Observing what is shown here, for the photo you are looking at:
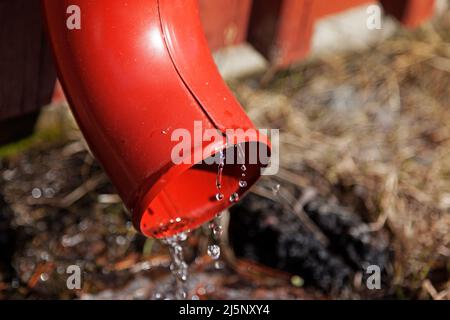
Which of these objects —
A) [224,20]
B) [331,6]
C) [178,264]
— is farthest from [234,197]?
[331,6]

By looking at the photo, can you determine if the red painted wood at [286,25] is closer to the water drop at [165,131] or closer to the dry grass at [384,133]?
the dry grass at [384,133]

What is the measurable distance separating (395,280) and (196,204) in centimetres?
66

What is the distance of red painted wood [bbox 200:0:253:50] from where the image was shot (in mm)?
2299

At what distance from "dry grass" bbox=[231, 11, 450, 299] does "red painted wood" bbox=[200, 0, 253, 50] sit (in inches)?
8.4

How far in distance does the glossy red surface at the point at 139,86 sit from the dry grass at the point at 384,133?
80 centimetres

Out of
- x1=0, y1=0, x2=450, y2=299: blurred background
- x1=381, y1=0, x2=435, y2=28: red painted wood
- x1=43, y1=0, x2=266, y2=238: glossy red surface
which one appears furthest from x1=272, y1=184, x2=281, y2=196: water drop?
x1=381, y1=0, x2=435, y2=28: red painted wood

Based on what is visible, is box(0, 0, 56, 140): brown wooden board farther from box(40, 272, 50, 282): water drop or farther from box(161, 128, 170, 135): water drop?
box(161, 128, 170, 135): water drop

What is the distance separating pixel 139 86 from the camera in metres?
1.50

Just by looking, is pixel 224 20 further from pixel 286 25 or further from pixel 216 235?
pixel 216 235

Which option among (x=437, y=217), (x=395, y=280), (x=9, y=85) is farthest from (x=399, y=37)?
(x=9, y=85)

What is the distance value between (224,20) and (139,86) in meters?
0.93
